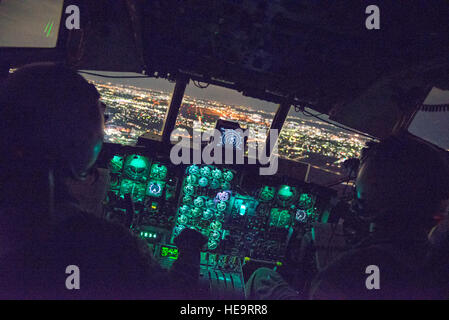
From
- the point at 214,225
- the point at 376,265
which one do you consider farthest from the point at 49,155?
the point at 214,225

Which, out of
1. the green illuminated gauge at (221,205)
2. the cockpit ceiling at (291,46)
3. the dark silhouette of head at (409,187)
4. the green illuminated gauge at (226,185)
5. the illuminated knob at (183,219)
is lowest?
the illuminated knob at (183,219)

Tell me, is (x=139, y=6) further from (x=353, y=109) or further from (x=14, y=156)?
(x=353, y=109)

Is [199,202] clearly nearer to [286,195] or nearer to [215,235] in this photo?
[215,235]

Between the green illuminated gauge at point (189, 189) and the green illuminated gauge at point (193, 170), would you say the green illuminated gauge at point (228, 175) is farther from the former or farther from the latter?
the green illuminated gauge at point (189, 189)

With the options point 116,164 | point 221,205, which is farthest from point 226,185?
point 116,164

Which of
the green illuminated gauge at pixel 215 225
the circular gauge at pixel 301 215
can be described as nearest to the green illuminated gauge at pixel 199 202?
the green illuminated gauge at pixel 215 225

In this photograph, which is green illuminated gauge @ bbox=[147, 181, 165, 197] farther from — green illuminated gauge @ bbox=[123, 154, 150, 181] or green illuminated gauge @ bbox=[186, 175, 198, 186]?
green illuminated gauge @ bbox=[186, 175, 198, 186]

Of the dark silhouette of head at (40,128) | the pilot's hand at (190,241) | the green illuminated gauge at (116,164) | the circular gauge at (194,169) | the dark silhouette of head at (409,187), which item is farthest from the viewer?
the circular gauge at (194,169)
